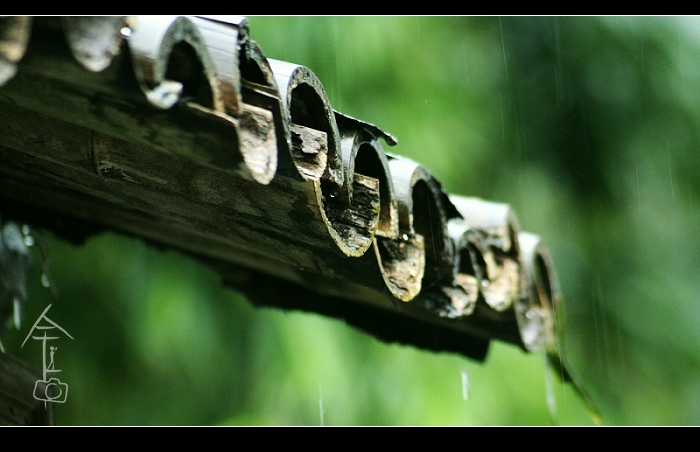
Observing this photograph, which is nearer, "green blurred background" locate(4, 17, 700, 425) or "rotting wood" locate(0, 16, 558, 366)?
"rotting wood" locate(0, 16, 558, 366)

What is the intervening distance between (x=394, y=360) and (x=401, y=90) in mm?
1278

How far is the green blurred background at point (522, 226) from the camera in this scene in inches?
122

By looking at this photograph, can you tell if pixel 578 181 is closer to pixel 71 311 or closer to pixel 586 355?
pixel 586 355

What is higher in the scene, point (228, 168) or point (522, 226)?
point (228, 168)

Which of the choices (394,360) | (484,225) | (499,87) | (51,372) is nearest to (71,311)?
(394,360)

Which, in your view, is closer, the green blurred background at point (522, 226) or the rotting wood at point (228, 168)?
the rotting wood at point (228, 168)

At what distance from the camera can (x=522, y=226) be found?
13.9ft

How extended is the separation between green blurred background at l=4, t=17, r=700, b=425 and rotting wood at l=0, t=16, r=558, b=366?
4.84 ft

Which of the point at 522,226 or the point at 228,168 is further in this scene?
the point at 522,226

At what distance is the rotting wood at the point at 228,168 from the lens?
62 cm

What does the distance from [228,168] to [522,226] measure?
12.0 ft

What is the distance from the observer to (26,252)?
1.56m

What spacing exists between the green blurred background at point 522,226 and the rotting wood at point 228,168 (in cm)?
148

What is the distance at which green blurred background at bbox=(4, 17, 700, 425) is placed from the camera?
122 inches
